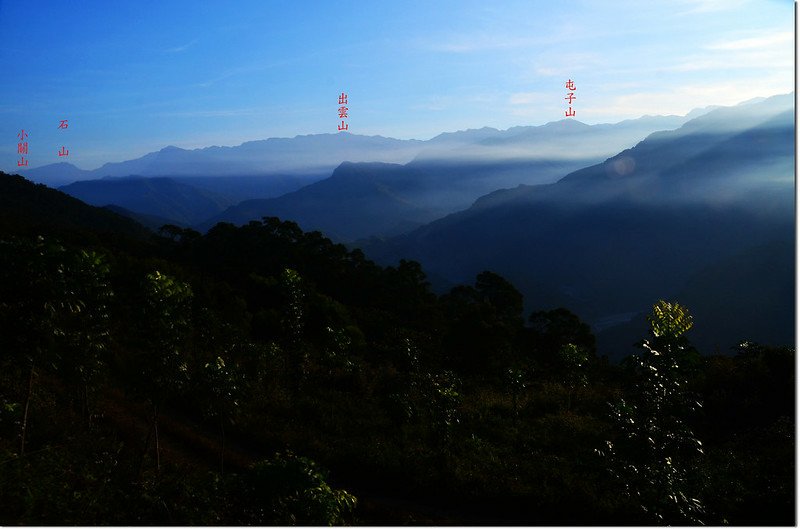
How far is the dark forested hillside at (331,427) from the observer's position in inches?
284

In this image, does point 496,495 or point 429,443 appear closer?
point 496,495

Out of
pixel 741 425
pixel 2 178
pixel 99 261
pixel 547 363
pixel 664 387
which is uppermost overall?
pixel 2 178

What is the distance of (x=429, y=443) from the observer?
1538 centimetres

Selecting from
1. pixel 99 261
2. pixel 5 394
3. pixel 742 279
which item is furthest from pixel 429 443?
pixel 742 279

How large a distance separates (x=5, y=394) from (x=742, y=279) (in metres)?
173

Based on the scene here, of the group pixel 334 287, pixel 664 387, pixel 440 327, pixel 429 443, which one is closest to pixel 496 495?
pixel 429 443

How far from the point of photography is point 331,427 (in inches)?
657

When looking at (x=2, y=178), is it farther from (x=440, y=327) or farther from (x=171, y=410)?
(x=171, y=410)

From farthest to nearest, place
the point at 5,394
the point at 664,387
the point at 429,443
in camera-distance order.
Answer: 1. the point at 429,443
2. the point at 5,394
3. the point at 664,387

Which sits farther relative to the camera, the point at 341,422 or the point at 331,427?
the point at 341,422

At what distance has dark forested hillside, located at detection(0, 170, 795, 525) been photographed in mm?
7221

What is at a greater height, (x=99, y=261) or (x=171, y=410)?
(x=99, y=261)

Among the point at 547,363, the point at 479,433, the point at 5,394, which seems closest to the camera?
the point at 5,394

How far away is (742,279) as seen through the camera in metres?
147
